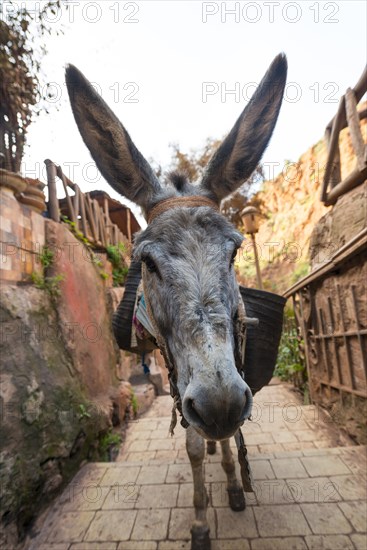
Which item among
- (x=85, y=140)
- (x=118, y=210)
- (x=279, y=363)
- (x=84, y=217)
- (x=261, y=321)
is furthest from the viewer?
(x=118, y=210)

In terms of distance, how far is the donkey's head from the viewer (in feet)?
4.29

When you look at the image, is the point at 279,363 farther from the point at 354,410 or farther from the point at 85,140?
the point at 85,140

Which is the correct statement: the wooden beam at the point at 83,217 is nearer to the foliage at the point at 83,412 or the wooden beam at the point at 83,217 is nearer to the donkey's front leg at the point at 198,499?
the foliage at the point at 83,412

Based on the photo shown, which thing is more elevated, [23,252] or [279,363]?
[23,252]

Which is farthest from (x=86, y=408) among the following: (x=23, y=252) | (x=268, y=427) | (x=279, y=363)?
(x=279, y=363)

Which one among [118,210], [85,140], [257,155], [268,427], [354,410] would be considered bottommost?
[268,427]

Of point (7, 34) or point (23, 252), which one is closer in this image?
point (23, 252)

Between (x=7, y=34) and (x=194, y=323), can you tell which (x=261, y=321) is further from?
(x=7, y=34)

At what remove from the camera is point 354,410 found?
432cm

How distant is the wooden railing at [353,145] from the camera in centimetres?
446

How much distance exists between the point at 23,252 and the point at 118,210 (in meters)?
11.1

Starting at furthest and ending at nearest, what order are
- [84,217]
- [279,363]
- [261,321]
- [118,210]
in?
[118,210] → [279,363] → [84,217] → [261,321]

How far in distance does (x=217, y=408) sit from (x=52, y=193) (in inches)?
228

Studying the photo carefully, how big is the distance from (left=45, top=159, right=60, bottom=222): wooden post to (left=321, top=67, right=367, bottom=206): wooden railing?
5412 mm
